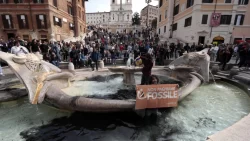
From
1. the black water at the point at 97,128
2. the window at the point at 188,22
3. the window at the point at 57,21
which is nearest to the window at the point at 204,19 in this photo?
the window at the point at 188,22

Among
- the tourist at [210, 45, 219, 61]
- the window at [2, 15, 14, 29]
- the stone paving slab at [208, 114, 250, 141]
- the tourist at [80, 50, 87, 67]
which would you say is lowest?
the stone paving slab at [208, 114, 250, 141]

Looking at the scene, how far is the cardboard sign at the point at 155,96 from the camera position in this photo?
394 centimetres

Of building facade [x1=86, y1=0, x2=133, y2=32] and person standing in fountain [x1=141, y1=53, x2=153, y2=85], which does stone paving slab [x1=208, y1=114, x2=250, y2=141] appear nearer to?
person standing in fountain [x1=141, y1=53, x2=153, y2=85]

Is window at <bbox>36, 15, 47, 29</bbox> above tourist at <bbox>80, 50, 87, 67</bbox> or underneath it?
above

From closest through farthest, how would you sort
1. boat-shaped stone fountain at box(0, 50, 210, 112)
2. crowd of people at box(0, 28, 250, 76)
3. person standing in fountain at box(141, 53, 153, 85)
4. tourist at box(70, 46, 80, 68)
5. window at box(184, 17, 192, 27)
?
boat-shaped stone fountain at box(0, 50, 210, 112), person standing in fountain at box(141, 53, 153, 85), crowd of people at box(0, 28, 250, 76), tourist at box(70, 46, 80, 68), window at box(184, 17, 192, 27)

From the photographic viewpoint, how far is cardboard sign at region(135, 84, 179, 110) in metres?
3.94

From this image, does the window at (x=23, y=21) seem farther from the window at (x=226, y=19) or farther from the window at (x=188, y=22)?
the window at (x=226, y=19)

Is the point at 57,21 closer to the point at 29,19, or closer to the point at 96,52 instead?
the point at 29,19

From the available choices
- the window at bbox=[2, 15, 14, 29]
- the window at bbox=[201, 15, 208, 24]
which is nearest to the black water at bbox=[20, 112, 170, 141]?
the window at bbox=[201, 15, 208, 24]

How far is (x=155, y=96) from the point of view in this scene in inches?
159

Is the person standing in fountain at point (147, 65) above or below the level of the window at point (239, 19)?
below

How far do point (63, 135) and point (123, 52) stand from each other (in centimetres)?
1186

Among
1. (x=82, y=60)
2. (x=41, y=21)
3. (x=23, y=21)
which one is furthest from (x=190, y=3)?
(x=23, y=21)

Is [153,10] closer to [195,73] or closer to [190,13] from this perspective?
[190,13]
